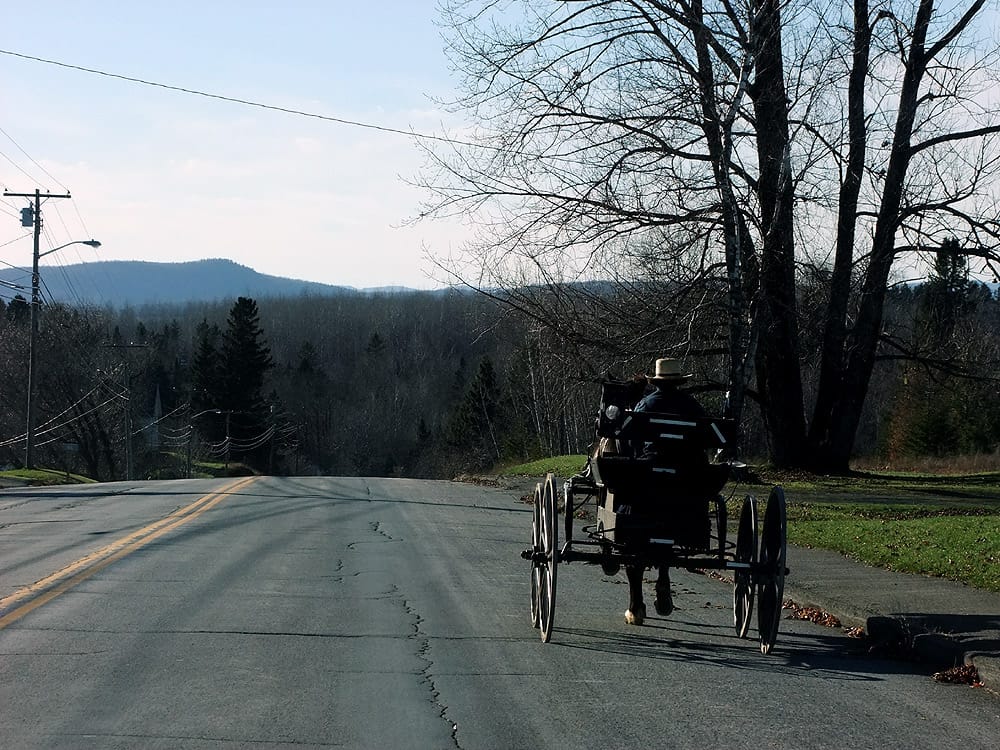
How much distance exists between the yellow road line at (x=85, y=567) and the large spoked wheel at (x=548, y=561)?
14.0 ft

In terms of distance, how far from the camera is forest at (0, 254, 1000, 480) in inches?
1172

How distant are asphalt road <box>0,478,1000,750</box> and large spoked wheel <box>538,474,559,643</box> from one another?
8.2 inches

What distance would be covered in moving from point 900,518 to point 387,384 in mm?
115792

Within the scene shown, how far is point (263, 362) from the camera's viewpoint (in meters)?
93.1

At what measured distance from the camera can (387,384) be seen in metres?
134

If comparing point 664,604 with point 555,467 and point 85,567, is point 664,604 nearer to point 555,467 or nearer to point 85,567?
point 85,567

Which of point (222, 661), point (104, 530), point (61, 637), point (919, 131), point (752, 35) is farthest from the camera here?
point (919, 131)

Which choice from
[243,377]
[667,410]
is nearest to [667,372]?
[667,410]

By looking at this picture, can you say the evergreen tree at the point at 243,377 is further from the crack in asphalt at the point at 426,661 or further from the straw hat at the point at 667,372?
the straw hat at the point at 667,372

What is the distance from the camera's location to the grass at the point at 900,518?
13.4 m

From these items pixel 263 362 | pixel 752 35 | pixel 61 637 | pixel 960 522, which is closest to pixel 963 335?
pixel 752 35

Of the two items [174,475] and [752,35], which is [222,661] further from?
[174,475]

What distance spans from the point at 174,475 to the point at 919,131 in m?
→ 74.0

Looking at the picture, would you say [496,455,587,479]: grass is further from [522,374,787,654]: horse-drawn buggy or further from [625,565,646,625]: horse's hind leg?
[522,374,787,654]: horse-drawn buggy
